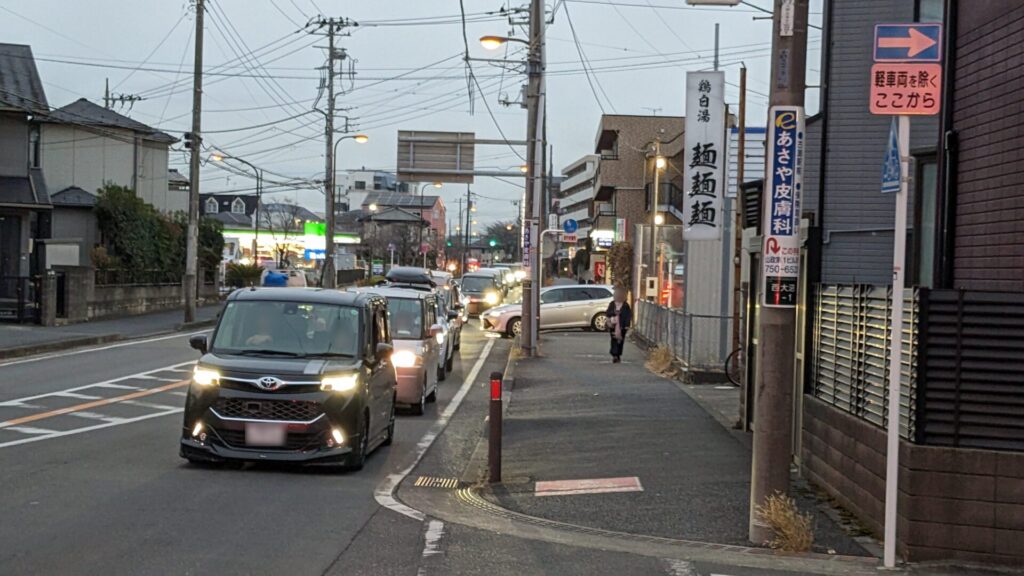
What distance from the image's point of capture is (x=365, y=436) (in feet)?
37.1

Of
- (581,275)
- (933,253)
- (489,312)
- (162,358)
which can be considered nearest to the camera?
(933,253)

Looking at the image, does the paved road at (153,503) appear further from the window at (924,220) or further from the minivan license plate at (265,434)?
the window at (924,220)

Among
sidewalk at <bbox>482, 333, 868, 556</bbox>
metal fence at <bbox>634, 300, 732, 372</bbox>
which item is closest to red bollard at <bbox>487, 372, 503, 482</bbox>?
sidewalk at <bbox>482, 333, 868, 556</bbox>

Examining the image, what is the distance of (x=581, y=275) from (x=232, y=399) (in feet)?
253

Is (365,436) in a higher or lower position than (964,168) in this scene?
lower

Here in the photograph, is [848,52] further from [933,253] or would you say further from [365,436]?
[365,436]

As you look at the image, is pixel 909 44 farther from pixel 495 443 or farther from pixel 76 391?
pixel 76 391

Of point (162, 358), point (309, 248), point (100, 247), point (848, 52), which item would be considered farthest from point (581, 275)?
point (848, 52)

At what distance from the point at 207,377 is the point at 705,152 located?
11565mm

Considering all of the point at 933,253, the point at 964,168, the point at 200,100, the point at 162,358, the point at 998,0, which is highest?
the point at 200,100

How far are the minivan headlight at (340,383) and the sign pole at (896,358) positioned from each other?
5472 mm

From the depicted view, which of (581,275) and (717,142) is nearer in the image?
(717,142)

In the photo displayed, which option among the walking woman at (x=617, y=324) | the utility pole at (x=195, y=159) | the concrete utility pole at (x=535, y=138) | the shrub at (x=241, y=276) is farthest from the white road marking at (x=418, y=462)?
the shrub at (x=241, y=276)

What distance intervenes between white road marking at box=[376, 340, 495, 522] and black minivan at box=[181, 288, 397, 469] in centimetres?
49
